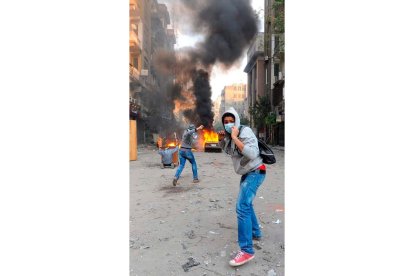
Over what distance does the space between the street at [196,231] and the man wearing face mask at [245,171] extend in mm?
207

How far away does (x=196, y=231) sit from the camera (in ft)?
13.2

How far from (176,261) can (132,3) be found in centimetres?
2131

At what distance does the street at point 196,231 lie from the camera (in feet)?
10.0

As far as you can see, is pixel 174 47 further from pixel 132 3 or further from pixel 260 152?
pixel 260 152

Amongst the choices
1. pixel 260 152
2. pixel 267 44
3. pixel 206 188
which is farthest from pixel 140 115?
pixel 260 152

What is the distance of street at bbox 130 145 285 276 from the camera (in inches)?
120

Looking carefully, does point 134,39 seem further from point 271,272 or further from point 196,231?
point 271,272

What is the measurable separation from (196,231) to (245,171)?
1.38 metres

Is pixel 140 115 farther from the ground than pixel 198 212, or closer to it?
farther from the ground

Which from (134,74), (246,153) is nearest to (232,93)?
(134,74)

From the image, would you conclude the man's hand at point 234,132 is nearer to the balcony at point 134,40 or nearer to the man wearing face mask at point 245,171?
the man wearing face mask at point 245,171

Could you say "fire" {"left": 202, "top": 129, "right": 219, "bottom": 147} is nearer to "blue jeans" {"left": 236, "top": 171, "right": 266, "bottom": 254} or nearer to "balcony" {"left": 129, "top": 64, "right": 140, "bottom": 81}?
"balcony" {"left": 129, "top": 64, "right": 140, "bottom": 81}

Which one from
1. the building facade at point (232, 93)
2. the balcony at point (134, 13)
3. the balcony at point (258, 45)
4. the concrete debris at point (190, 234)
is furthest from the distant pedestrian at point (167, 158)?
the building facade at point (232, 93)
